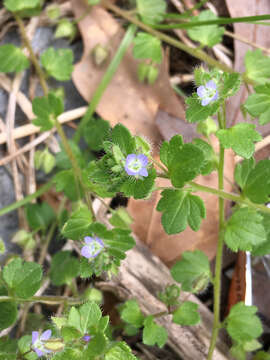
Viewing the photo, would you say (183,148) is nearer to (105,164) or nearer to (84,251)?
(105,164)

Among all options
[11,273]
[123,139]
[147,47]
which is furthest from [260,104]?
[11,273]

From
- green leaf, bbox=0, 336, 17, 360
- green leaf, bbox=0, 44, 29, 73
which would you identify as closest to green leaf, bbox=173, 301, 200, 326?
green leaf, bbox=0, 336, 17, 360

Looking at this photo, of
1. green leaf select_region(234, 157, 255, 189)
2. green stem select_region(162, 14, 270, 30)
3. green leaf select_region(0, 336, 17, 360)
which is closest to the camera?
green leaf select_region(0, 336, 17, 360)

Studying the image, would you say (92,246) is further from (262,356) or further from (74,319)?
(262,356)

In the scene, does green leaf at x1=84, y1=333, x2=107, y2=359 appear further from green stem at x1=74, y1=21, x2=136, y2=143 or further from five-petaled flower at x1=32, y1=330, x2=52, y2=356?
green stem at x1=74, y1=21, x2=136, y2=143

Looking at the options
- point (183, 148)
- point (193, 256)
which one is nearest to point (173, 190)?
point (183, 148)

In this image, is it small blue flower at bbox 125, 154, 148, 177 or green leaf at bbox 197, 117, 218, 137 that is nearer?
small blue flower at bbox 125, 154, 148, 177
